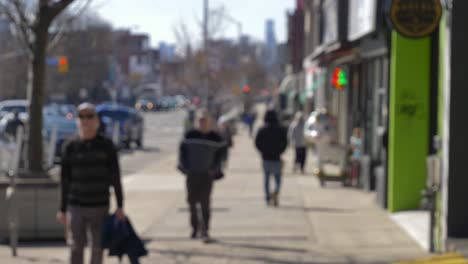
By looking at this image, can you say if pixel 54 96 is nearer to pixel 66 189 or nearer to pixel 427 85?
pixel 427 85

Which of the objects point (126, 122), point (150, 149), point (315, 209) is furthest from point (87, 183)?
point (150, 149)

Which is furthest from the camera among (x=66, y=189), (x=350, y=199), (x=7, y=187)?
(x=350, y=199)

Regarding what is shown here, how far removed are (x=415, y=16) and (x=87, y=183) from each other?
217 inches

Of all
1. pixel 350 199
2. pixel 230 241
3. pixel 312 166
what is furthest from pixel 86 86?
pixel 230 241

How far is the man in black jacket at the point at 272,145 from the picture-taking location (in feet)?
54.4

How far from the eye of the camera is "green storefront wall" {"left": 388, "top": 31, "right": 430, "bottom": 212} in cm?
1451

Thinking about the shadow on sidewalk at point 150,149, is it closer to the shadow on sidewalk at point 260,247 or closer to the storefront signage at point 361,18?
the storefront signage at point 361,18

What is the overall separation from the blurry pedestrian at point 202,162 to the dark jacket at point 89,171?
3.98 metres

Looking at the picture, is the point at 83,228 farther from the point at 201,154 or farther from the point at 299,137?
the point at 299,137

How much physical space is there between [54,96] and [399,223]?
62.2m

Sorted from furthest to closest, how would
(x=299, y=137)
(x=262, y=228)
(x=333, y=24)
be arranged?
1. (x=299, y=137)
2. (x=333, y=24)
3. (x=262, y=228)

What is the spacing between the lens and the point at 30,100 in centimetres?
1318

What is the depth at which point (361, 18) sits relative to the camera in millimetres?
18062

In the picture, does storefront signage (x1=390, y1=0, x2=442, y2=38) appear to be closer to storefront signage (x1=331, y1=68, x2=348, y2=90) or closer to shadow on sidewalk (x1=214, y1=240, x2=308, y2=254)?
shadow on sidewalk (x1=214, y1=240, x2=308, y2=254)
